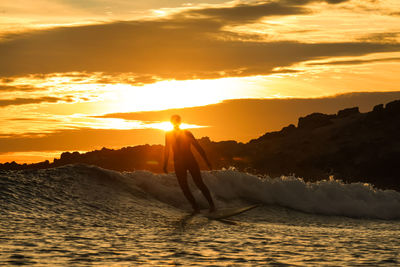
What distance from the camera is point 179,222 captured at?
13008 mm

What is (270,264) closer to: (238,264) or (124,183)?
(238,264)

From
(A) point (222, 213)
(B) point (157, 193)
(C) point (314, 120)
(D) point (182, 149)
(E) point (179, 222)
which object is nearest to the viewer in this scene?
(E) point (179, 222)

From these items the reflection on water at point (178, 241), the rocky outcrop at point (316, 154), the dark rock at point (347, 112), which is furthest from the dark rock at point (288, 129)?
→ the reflection on water at point (178, 241)

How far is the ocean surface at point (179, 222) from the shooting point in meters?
8.48

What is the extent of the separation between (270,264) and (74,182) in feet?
29.3

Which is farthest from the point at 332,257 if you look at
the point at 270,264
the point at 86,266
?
the point at 86,266

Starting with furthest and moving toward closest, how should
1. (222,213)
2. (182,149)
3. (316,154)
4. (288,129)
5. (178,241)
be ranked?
(288,129), (316,154), (182,149), (222,213), (178,241)

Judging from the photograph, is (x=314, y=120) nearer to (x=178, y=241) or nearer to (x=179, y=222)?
(x=179, y=222)

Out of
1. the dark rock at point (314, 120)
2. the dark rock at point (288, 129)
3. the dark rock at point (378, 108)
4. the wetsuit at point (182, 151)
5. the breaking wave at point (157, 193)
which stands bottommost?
the breaking wave at point (157, 193)

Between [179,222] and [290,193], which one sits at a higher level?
[290,193]

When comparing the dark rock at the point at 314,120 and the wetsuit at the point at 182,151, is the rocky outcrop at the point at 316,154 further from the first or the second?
the wetsuit at the point at 182,151

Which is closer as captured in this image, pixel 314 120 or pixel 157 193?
pixel 157 193

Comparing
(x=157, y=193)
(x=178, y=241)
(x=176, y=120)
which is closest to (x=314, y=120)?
(x=157, y=193)

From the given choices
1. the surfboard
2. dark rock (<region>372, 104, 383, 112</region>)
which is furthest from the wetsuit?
dark rock (<region>372, 104, 383, 112</region>)
